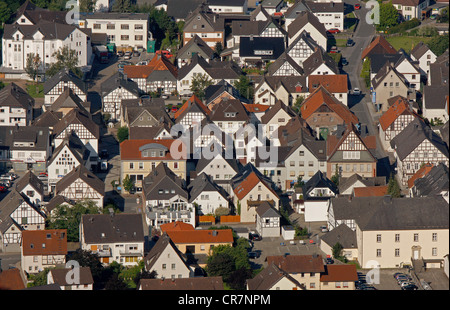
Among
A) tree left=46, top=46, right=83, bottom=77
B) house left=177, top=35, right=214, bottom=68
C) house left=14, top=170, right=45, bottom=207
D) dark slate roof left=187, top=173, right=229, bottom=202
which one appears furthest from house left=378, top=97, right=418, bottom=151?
tree left=46, top=46, right=83, bottom=77

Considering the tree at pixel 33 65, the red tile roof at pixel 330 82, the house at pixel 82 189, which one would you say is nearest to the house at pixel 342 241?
the house at pixel 82 189

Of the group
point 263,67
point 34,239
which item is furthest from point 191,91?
point 34,239

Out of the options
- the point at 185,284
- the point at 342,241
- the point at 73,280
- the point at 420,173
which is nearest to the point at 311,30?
the point at 420,173

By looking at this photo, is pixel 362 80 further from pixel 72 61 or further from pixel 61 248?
pixel 61 248

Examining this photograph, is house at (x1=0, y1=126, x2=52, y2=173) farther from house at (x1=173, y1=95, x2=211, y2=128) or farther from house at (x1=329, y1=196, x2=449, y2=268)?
house at (x1=329, y1=196, x2=449, y2=268)

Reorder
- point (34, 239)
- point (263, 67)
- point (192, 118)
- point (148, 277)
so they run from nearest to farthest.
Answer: point (148, 277)
point (34, 239)
point (192, 118)
point (263, 67)

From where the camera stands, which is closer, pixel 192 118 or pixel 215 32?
pixel 192 118

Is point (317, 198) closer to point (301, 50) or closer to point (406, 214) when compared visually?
point (406, 214)
